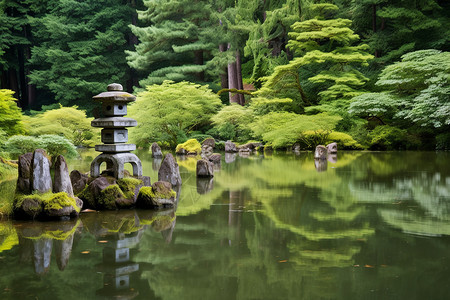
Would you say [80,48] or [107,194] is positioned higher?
[80,48]

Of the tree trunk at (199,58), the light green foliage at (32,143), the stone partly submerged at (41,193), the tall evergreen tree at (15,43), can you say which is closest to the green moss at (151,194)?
the stone partly submerged at (41,193)

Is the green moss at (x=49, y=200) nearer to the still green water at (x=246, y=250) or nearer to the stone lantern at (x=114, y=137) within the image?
the still green water at (x=246, y=250)

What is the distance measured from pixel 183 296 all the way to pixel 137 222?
7.53 feet

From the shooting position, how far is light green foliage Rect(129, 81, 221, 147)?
18.2 meters

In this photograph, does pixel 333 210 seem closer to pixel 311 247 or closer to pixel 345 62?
pixel 311 247

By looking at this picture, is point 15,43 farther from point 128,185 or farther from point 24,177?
point 24,177

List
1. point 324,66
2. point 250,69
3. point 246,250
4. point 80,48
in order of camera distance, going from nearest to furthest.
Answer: point 246,250 → point 324,66 → point 80,48 → point 250,69

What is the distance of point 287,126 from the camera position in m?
16.7

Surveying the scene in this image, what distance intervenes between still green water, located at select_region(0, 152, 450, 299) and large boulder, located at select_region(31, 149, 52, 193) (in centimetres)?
48

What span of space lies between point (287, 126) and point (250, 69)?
1208cm

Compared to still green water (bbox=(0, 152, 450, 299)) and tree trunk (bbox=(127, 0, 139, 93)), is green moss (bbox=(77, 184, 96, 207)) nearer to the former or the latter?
still green water (bbox=(0, 152, 450, 299))

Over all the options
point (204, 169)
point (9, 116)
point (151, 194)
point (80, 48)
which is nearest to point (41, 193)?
point (151, 194)

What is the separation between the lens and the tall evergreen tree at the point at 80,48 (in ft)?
89.8

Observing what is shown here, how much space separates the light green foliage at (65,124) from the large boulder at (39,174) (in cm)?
856
